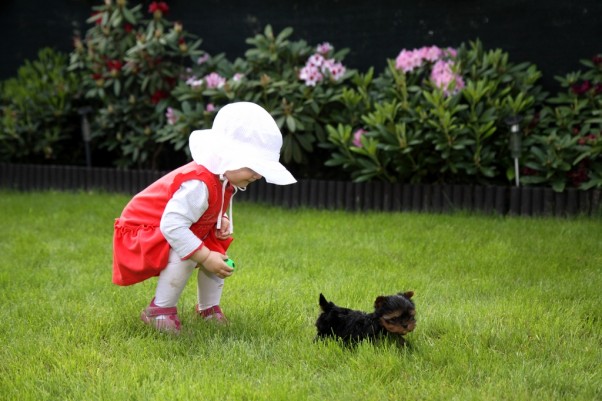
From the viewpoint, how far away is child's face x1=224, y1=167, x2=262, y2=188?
339 cm

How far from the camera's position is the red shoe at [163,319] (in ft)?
11.6

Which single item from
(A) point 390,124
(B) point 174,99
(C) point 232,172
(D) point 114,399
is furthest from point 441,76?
(D) point 114,399

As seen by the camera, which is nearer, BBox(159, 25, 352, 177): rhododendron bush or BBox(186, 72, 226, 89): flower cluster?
BBox(159, 25, 352, 177): rhododendron bush

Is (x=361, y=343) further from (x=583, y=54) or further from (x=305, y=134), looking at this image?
(x=583, y=54)

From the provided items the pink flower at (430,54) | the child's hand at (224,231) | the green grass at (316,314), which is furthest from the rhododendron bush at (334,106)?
the child's hand at (224,231)

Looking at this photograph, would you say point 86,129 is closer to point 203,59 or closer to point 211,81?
point 203,59

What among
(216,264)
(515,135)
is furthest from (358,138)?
(216,264)

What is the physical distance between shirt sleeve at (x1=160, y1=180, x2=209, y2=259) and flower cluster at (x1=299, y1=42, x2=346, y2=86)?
3857 mm

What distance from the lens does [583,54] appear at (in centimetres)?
691

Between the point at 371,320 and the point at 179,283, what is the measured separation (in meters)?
0.89

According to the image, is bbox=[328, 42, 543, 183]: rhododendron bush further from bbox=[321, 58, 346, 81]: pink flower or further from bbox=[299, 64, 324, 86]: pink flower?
bbox=[299, 64, 324, 86]: pink flower

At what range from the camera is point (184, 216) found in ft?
11.0

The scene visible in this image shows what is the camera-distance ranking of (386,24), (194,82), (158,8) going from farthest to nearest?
1. (158,8)
2. (386,24)
3. (194,82)

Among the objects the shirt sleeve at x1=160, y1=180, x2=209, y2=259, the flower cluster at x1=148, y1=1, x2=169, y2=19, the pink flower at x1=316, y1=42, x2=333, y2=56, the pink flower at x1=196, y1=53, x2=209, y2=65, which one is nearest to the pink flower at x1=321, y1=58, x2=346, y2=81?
the pink flower at x1=316, y1=42, x2=333, y2=56
